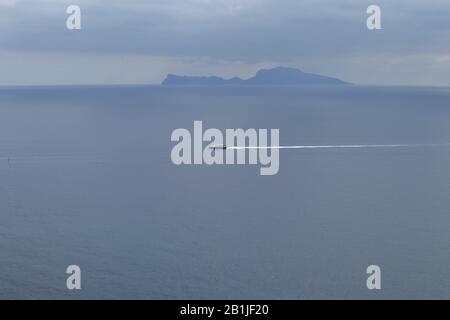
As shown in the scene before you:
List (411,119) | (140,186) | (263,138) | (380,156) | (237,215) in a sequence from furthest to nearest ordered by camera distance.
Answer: (411,119) < (263,138) < (380,156) < (140,186) < (237,215)

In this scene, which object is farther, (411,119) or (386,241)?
(411,119)

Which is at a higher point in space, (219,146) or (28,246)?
(219,146)

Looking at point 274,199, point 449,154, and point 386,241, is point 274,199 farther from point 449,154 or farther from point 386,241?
point 449,154

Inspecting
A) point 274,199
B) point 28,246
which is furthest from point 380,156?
point 28,246
